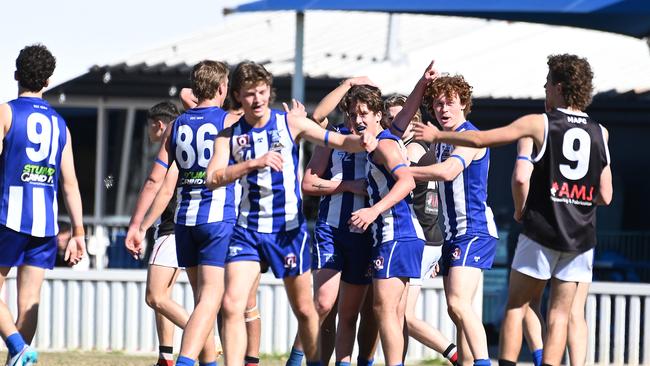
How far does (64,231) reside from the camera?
52.3ft

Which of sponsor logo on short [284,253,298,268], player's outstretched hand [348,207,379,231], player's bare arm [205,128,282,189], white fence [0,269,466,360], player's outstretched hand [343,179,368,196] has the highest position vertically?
player's bare arm [205,128,282,189]

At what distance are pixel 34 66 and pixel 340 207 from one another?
80.5 inches

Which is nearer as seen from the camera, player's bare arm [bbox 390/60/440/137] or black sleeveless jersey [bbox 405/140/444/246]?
player's bare arm [bbox 390/60/440/137]

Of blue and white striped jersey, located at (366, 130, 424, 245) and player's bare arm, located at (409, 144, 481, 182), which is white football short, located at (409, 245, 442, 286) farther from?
player's bare arm, located at (409, 144, 481, 182)

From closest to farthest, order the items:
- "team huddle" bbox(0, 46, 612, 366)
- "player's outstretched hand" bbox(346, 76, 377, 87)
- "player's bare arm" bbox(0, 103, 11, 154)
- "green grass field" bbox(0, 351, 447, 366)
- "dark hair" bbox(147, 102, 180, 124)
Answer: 1. "team huddle" bbox(0, 46, 612, 366)
2. "player's bare arm" bbox(0, 103, 11, 154)
3. "player's outstretched hand" bbox(346, 76, 377, 87)
4. "dark hair" bbox(147, 102, 180, 124)
5. "green grass field" bbox(0, 351, 447, 366)

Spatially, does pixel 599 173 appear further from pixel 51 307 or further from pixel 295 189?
pixel 51 307

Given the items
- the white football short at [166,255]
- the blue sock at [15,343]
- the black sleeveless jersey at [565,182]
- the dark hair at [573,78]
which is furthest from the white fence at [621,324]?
the blue sock at [15,343]

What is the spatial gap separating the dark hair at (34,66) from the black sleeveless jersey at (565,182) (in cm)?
286

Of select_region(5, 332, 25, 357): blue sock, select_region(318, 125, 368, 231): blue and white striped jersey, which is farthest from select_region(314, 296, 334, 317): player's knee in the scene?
select_region(5, 332, 25, 357): blue sock

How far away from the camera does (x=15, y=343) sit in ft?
25.4

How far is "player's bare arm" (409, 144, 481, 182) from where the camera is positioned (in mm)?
7910

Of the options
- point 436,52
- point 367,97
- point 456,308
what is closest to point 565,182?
point 456,308

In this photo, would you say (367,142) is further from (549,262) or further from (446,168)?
(549,262)

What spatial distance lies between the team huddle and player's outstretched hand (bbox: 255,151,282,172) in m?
0.01
